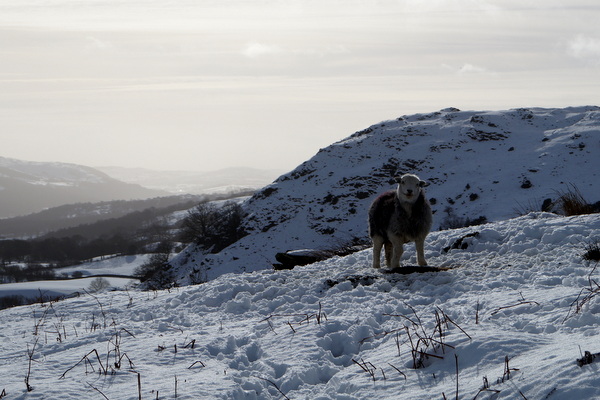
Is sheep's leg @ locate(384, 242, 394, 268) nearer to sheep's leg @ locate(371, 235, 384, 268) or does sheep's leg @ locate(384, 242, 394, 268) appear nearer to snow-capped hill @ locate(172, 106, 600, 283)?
sheep's leg @ locate(371, 235, 384, 268)

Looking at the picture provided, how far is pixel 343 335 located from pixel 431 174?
68171 mm

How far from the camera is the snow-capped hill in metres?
60.9

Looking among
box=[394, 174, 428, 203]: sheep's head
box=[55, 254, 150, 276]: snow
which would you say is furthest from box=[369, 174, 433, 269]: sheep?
box=[55, 254, 150, 276]: snow

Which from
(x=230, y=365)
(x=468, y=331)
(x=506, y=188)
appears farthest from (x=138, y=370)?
(x=506, y=188)

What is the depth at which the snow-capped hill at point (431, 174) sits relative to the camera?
6094cm

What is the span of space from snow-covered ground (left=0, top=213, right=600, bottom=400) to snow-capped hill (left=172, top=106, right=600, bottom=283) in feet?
142

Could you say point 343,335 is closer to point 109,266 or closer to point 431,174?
point 431,174

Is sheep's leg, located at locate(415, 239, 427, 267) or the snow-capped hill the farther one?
the snow-capped hill

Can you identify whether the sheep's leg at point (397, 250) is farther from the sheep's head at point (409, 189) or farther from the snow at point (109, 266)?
the snow at point (109, 266)

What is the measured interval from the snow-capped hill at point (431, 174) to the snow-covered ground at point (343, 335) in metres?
43.4

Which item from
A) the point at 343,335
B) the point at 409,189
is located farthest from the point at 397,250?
the point at 343,335

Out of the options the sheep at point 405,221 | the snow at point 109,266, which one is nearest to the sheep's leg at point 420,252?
the sheep at point 405,221

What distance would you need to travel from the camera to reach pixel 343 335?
21.4ft

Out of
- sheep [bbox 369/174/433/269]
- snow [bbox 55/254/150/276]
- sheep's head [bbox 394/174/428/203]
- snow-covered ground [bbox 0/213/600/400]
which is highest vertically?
sheep's head [bbox 394/174/428/203]
